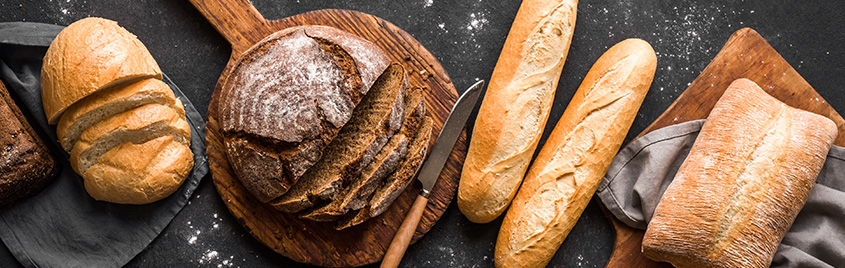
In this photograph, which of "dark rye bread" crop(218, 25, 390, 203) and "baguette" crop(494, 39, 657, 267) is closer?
"dark rye bread" crop(218, 25, 390, 203)

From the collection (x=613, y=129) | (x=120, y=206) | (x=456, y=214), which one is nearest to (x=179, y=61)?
(x=120, y=206)

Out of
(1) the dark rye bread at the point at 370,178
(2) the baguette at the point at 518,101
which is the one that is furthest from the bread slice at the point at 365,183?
(2) the baguette at the point at 518,101

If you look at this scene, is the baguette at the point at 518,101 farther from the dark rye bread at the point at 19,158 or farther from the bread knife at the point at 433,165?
the dark rye bread at the point at 19,158

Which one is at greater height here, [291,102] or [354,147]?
[291,102]

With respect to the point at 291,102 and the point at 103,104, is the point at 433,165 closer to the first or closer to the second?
the point at 291,102

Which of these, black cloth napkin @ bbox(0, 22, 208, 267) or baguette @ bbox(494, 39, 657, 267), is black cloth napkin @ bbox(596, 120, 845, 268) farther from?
black cloth napkin @ bbox(0, 22, 208, 267)

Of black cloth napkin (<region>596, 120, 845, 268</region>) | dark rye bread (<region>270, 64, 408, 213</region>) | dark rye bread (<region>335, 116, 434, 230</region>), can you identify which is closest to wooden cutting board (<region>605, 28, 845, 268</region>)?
black cloth napkin (<region>596, 120, 845, 268</region>)

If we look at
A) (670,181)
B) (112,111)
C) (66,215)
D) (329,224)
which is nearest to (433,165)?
(329,224)
